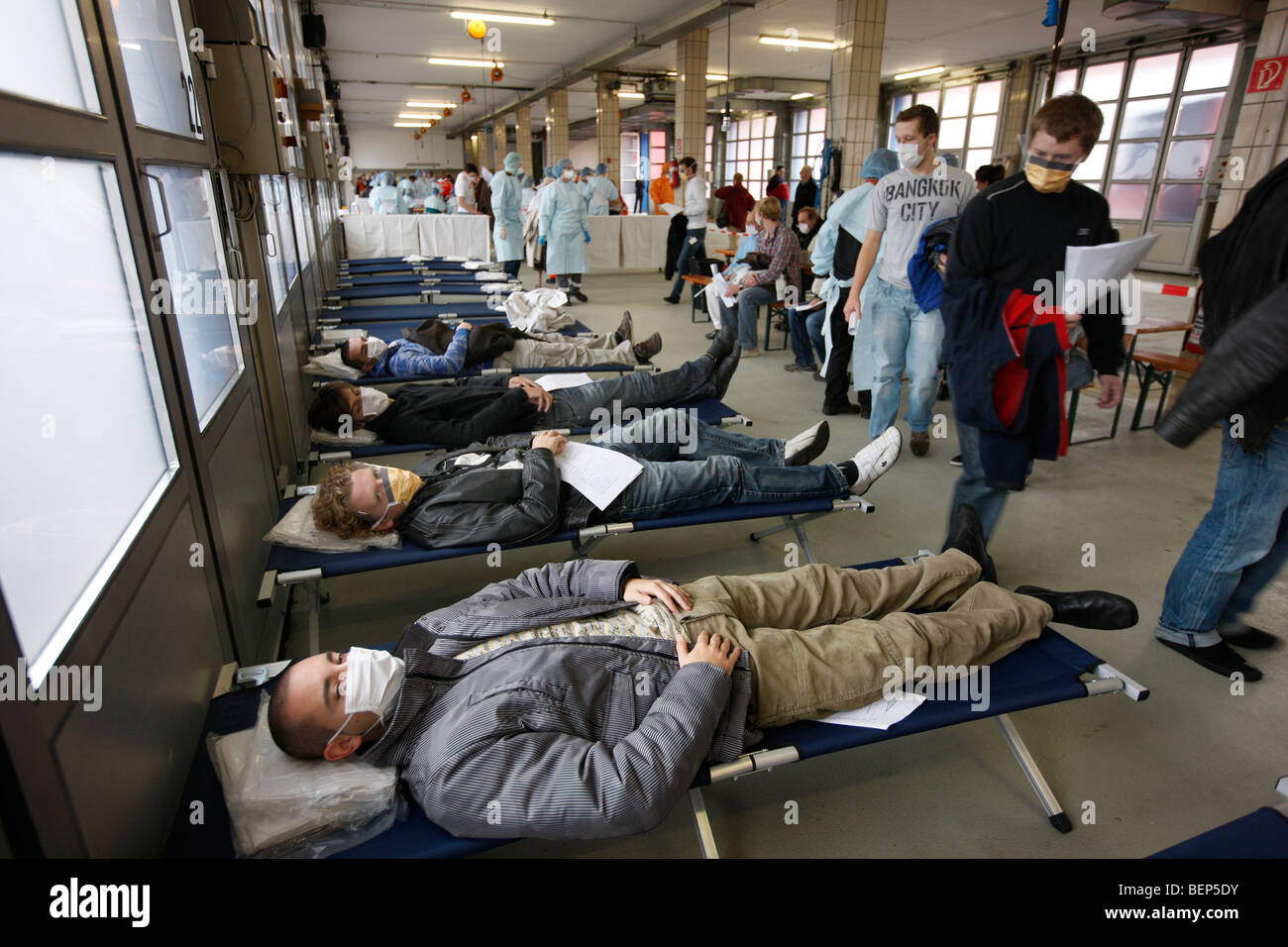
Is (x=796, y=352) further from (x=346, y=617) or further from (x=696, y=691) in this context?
(x=696, y=691)

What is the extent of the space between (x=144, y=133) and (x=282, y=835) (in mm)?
1509

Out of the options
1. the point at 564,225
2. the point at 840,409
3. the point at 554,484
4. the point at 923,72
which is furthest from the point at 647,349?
the point at 923,72

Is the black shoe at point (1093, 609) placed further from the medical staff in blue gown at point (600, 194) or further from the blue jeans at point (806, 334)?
the medical staff in blue gown at point (600, 194)

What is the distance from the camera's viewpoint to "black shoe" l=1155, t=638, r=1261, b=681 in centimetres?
216

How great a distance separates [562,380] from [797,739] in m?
2.62

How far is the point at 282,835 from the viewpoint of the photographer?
1.24 m

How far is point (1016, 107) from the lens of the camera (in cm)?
1270

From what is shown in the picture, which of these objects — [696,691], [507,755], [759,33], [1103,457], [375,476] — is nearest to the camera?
[507,755]

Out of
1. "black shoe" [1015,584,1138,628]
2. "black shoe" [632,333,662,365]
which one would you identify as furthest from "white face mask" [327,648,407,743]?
"black shoe" [632,333,662,365]

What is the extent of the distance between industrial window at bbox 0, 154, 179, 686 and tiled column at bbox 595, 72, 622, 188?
12885mm

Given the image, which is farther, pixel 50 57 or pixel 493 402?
pixel 493 402

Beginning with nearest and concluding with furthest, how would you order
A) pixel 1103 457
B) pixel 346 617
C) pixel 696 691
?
pixel 696 691 < pixel 346 617 < pixel 1103 457

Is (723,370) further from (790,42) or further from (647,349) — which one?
(790,42)
